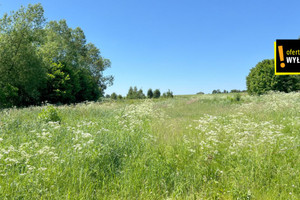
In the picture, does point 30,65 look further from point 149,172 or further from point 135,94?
point 135,94

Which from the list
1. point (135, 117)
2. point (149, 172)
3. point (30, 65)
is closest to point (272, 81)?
point (135, 117)

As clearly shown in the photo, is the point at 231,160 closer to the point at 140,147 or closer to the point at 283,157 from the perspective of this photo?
the point at 283,157

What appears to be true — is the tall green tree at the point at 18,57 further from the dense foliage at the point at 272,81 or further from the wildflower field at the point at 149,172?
the dense foliage at the point at 272,81

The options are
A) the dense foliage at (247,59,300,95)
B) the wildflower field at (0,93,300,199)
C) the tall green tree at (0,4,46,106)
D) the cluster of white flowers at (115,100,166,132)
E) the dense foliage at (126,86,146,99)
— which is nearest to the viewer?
the wildflower field at (0,93,300,199)

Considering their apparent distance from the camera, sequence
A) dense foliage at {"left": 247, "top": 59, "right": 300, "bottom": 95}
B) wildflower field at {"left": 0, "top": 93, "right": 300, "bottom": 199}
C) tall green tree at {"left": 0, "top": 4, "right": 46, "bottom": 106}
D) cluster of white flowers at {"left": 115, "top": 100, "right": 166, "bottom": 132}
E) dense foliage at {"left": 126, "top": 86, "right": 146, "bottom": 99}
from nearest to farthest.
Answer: wildflower field at {"left": 0, "top": 93, "right": 300, "bottom": 199} → cluster of white flowers at {"left": 115, "top": 100, "right": 166, "bottom": 132} → tall green tree at {"left": 0, "top": 4, "right": 46, "bottom": 106} → dense foliage at {"left": 247, "top": 59, "right": 300, "bottom": 95} → dense foliage at {"left": 126, "top": 86, "right": 146, "bottom": 99}

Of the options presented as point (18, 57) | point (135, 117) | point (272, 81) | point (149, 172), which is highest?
point (18, 57)

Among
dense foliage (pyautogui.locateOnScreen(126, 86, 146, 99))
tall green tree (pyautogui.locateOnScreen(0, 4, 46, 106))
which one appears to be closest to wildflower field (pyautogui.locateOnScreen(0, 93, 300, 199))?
tall green tree (pyautogui.locateOnScreen(0, 4, 46, 106))

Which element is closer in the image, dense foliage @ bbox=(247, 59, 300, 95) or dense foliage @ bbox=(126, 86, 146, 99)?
dense foliage @ bbox=(247, 59, 300, 95)

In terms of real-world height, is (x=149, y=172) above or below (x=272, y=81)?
below

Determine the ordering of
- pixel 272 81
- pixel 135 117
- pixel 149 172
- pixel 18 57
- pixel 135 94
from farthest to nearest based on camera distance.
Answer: pixel 135 94 → pixel 272 81 → pixel 18 57 → pixel 135 117 → pixel 149 172

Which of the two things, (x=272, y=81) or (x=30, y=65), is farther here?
(x=272, y=81)

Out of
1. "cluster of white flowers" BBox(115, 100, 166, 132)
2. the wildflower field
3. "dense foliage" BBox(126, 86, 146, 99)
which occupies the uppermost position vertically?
"dense foliage" BBox(126, 86, 146, 99)

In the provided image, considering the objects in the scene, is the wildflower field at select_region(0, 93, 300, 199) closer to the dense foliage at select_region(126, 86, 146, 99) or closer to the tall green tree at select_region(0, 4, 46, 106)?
the tall green tree at select_region(0, 4, 46, 106)

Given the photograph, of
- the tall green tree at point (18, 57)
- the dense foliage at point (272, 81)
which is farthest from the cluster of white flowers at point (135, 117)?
the dense foliage at point (272, 81)
